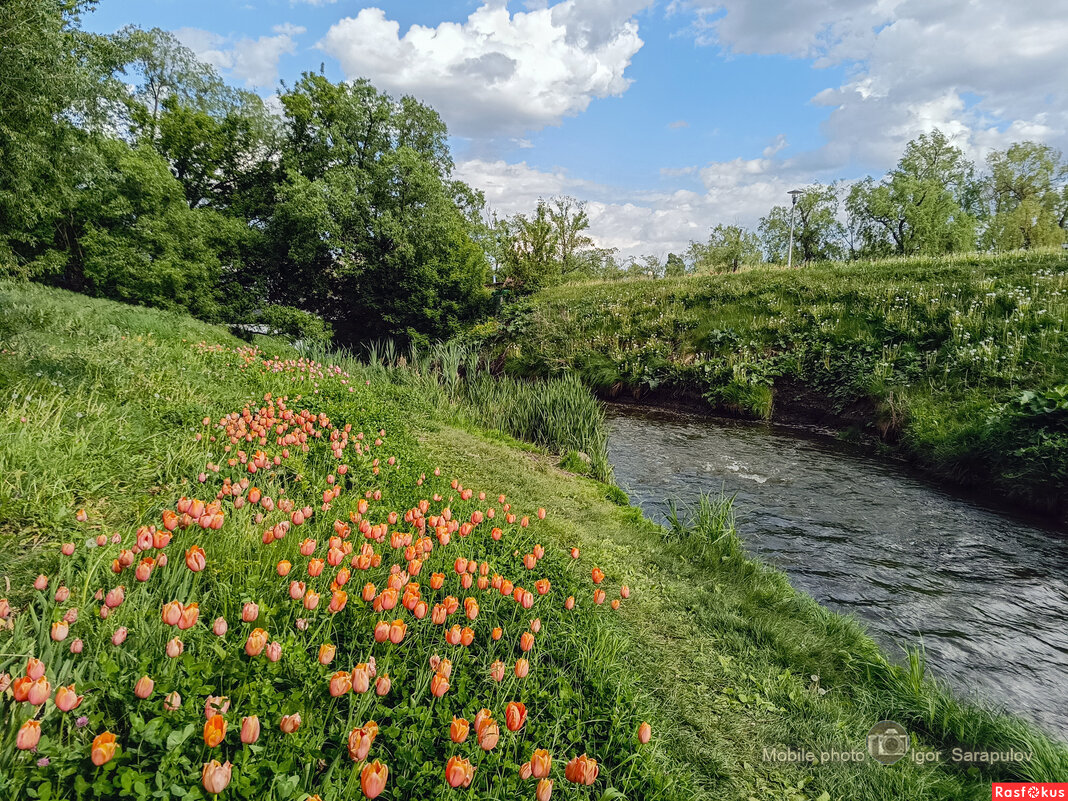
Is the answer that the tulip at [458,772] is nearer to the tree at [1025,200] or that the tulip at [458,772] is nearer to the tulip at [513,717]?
the tulip at [513,717]

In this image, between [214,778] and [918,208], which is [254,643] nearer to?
[214,778]

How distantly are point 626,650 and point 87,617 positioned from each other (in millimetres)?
2489

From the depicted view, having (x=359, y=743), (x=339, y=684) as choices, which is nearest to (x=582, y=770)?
(x=359, y=743)

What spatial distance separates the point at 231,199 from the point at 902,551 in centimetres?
2433

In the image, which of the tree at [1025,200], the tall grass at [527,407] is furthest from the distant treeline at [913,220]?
the tall grass at [527,407]

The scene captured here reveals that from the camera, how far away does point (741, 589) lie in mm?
3971

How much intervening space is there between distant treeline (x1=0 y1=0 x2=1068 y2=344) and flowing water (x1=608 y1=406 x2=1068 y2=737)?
1238cm

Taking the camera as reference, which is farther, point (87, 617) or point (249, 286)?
point (249, 286)

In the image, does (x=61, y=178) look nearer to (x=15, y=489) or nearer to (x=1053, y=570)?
(x=15, y=489)

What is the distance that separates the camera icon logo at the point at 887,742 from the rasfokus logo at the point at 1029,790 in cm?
34

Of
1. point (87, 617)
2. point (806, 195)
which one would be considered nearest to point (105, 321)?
point (87, 617)

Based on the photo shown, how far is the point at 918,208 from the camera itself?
111ft

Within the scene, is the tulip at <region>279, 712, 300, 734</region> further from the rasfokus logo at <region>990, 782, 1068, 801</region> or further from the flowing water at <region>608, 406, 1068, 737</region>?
the flowing water at <region>608, 406, 1068, 737</region>

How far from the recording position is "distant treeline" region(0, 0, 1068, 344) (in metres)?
10.8
